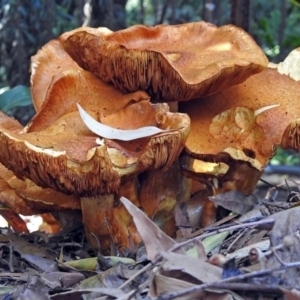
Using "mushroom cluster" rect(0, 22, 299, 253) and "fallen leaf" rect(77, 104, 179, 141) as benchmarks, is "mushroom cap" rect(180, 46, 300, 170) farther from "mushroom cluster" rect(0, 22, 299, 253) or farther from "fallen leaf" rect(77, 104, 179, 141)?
"fallen leaf" rect(77, 104, 179, 141)

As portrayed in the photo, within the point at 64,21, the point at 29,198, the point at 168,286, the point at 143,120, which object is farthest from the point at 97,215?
the point at 64,21

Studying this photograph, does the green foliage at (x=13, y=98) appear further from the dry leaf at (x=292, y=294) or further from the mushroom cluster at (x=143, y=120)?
the dry leaf at (x=292, y=294)

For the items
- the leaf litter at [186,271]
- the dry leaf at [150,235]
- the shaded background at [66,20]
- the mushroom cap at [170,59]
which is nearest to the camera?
the leaf litter at [186,271]

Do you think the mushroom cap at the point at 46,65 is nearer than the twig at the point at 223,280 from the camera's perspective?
No

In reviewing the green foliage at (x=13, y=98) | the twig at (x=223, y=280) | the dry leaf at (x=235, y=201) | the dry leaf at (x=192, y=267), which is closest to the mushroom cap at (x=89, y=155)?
the dry leaf at (x=235, y=201)

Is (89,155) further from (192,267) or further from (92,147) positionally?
(192,267)

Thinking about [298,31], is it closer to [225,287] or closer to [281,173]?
[281,173]

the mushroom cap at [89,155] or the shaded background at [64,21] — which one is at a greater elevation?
the mushroom cap at [89,155]
